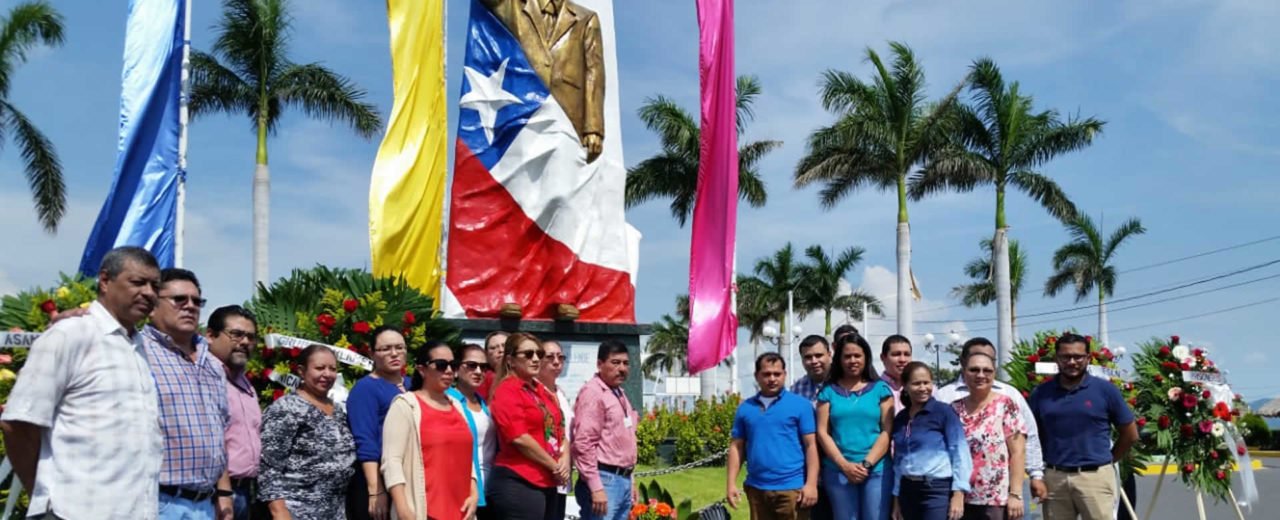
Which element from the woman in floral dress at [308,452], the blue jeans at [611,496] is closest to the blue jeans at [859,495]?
the blue jeans at [611,496]

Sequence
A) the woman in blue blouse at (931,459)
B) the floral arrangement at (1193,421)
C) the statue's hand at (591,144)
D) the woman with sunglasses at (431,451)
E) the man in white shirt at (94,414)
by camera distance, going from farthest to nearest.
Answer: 1. the statue's hand at (591,144)
2. the floral arrangement at (1193,421)
3. the woman in blue blouse at (931,459)
4. the woman with sunglasses at (431,451)
5. the man in white shirt at (94,414)

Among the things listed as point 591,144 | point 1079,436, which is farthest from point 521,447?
point 591,144

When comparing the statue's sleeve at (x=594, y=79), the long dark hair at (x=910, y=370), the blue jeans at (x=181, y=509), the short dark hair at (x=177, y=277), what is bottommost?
the blue jeans at (x=181, y=509)

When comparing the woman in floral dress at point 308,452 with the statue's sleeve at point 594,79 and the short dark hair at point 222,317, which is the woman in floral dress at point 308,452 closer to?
the short dark hair at point 222,317

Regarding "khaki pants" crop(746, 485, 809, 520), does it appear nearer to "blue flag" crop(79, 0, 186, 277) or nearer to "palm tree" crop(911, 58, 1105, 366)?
"blue flag" crop(79, 0, 186, 277)

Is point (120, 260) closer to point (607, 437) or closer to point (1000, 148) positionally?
point (607, 437)

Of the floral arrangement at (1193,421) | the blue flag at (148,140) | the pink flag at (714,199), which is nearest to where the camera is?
the floral arrangement at (1193,421)

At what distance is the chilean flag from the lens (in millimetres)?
13562

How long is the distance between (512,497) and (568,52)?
9.13m

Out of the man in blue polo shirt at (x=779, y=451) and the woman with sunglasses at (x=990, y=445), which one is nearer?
the woman with sunglasses at (x=990, y=445)

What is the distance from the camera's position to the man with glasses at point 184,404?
12.8 ft

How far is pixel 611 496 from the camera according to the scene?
641 cm

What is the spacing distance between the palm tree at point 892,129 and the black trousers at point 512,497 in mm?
18599

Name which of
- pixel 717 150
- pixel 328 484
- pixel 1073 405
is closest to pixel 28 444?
pixel 328 484
